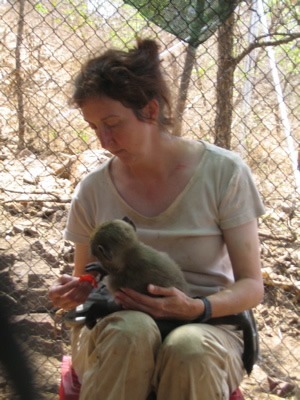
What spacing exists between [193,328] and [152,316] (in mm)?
151

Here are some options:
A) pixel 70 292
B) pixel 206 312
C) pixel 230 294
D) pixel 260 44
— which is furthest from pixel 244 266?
pixel 260 44

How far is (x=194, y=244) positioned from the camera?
2.41 m

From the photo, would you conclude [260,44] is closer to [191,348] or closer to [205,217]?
[205,217]

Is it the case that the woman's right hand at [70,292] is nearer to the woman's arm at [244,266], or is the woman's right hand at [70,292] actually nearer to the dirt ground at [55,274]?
the woman's arm at [244,266]

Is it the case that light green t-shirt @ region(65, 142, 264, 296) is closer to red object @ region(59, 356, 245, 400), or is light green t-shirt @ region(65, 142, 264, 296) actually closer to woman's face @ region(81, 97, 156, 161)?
woman's face @ region(81, 97, 156, 161)

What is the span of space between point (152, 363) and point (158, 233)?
1.79 ft

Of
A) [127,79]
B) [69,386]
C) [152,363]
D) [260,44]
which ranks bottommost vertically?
[69,386]

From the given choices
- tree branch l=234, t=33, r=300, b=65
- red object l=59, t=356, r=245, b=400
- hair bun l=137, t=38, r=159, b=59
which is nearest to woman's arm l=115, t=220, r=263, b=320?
red object l=59, t=356, r=245, b=400

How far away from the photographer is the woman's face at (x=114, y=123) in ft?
7.45

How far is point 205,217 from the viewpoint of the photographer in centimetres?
240

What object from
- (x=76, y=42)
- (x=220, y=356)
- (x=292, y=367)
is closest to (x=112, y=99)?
(x=220, y=356)

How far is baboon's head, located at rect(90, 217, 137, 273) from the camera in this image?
222 centimetres

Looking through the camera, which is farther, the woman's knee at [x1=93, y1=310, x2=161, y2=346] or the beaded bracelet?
the beaded bracelet

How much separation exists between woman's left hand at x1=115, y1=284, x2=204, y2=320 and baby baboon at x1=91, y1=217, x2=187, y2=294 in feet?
0.32
